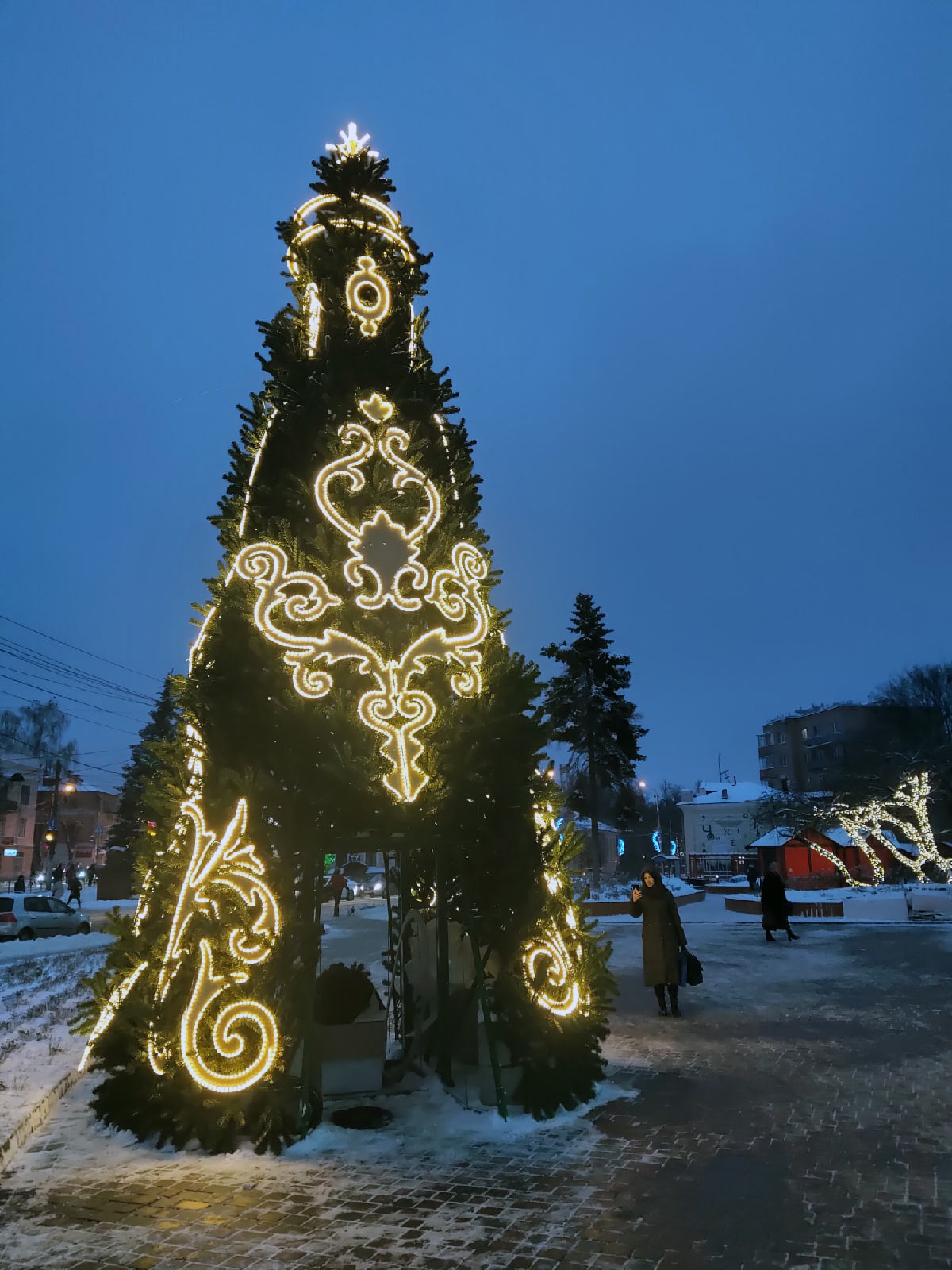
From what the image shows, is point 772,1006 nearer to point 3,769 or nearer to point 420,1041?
point 420,1041

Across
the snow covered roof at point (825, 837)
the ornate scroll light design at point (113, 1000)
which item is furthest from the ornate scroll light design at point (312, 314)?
the snow covered roof at point (825, 837)

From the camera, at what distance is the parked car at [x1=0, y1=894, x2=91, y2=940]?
68.4ft

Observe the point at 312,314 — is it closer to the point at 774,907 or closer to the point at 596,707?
the point at 774,907

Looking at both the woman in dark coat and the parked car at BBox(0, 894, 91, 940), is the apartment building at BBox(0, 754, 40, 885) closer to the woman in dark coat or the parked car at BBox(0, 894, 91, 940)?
the parked car at BBox(0, 894, 91, 940)

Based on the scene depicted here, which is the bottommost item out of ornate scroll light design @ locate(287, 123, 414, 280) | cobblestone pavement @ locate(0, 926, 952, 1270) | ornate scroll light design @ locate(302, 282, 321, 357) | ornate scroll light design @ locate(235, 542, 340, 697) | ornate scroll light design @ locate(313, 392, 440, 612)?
cobblestone pavement @ locate(0, 926, 952, 1270)

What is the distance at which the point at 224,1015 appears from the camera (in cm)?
507

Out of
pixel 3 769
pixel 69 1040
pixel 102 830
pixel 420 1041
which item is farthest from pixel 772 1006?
pixel 102 830

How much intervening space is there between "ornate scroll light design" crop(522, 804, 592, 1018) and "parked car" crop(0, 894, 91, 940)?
1983 cm

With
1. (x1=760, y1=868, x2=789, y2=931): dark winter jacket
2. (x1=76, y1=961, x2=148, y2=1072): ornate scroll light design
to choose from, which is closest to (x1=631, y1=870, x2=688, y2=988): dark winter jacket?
(x1=76, y1=961, x2=148, y2=1072): ornate scroll light design

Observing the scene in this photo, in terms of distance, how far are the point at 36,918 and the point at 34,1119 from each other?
725 inches

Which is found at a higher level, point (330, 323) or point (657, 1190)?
point (330, 323)

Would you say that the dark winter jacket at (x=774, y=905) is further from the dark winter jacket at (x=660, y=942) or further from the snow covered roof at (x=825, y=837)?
the snow covered roof at (x=825, y=837)

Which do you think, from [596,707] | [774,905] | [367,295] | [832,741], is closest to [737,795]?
[832,741]

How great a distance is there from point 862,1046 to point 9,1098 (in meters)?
7.18
